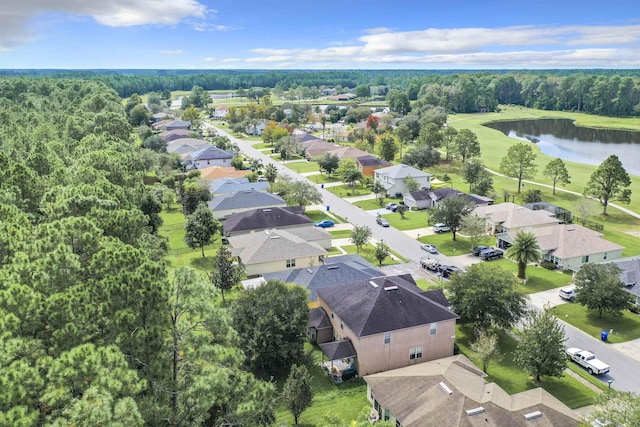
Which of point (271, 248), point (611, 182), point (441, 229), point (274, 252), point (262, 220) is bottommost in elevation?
point (441, 229)

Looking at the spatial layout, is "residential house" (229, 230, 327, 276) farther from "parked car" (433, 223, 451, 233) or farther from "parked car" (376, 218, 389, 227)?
"parked car" (433, 223, 451, 233)

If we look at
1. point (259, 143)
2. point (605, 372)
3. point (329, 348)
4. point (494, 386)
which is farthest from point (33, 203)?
point (259, 143)

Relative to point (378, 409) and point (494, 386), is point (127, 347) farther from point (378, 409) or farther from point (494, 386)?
point (494, 386)

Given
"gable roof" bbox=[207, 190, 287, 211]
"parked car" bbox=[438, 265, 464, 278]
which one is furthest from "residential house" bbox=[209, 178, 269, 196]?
"parked car" bbox=[438, 265, 464, 278]

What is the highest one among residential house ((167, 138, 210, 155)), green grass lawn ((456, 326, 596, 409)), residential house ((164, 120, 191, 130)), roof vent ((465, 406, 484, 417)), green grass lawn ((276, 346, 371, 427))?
residential house ((164, 120, 191, 130))

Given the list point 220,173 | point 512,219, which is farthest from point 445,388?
point 220,173

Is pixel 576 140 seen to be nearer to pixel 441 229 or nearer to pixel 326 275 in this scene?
pixel 441 229

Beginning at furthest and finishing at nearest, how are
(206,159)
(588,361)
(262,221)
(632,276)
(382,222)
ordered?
1. (206,159)
2. (382,222)
3. (262,221)
4. (632,276)
5. (588,361)

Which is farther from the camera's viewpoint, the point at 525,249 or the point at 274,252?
the point at 274,252
